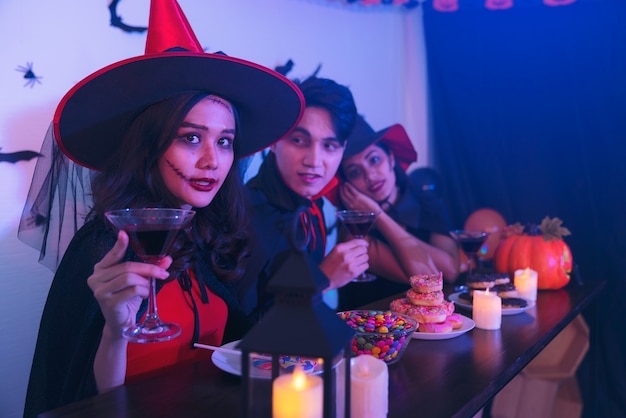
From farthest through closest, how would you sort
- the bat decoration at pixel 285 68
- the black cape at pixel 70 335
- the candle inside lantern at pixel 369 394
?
the bat decoration at pixel 285 68 → the black cape at pixel 70 335 → the candle inside lantern at pixel 369 394

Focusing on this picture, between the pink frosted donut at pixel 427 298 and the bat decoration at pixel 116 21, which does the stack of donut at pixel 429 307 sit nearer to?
the pink frosted donut at pixel 427 298

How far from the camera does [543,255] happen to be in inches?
110

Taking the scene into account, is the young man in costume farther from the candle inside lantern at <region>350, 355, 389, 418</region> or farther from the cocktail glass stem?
the candle inside lantern at <region>350, 355, 389, 418</region>

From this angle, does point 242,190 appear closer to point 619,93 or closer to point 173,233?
point 173,233

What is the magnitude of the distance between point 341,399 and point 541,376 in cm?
231

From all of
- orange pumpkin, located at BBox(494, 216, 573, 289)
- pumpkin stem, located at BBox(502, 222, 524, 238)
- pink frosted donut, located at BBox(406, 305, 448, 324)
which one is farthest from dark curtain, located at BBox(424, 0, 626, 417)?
pink frosted donut, located at BBox(406, 305, 448, 324)

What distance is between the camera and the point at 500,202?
3.64 metres

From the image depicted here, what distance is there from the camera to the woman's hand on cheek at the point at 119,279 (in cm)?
138

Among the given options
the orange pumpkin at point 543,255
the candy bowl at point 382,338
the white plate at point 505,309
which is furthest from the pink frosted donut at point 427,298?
the orange pumpkin at point 543,255

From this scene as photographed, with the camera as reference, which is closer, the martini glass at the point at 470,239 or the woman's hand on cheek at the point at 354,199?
the martini glass at the point at 470,239

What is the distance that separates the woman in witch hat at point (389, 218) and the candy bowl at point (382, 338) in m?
1.38

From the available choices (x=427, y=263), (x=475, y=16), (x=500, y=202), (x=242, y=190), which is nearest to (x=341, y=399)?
(x=242, y=190)

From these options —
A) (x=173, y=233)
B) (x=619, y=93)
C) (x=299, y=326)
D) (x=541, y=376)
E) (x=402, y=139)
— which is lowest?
(x=541, y=376)

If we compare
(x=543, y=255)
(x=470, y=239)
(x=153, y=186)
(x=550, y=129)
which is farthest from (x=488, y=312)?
(x=550, y=129)
